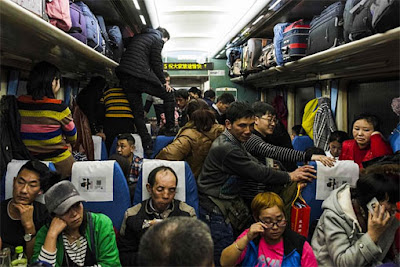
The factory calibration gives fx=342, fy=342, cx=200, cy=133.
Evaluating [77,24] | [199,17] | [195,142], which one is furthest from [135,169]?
[199,17]

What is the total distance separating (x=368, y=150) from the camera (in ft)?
10.8

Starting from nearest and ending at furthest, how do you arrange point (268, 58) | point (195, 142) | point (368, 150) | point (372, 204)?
point (372, 204), point (195, 142), point (368, 150), point (268, 58)

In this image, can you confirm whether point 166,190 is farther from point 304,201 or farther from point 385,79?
point 385,79

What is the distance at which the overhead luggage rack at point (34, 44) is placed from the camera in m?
2.20

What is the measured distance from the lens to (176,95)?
18.0 ft

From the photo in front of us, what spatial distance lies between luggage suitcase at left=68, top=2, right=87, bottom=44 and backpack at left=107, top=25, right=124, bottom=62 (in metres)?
1.50

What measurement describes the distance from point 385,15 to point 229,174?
1.50 m

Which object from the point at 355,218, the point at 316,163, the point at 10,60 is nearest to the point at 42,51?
the point at 10,60

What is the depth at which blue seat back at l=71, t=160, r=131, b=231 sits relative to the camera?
2.39 m

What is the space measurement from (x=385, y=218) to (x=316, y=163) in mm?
696

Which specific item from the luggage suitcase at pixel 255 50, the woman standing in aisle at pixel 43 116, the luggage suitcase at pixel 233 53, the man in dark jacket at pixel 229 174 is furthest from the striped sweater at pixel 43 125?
the luggage suitcase at pixel 233 53

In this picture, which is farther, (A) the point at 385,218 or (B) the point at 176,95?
(B) the point at 176,95

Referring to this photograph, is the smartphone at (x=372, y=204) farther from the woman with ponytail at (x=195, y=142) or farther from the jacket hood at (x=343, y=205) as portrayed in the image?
the woman with ponytail at (x=195, y=142)

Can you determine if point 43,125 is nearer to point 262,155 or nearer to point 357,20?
point 262,155
